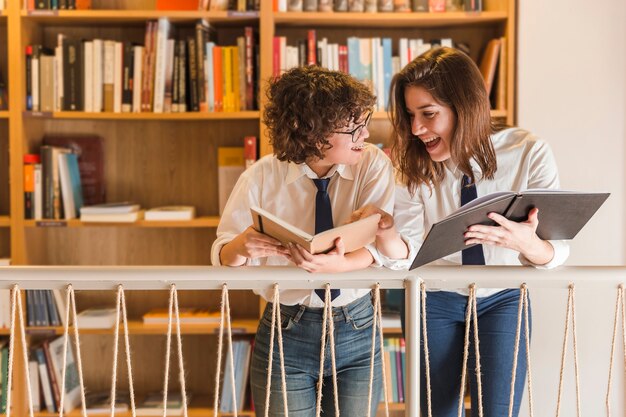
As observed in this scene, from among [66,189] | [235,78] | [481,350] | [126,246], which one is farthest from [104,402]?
[481,350]

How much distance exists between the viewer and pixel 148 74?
2.75 m

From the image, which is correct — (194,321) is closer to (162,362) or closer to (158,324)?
(158,324)

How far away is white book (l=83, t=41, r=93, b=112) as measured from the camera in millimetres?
2756

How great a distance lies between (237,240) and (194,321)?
1.31 metres

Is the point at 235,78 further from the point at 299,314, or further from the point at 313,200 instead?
the point at 299,314

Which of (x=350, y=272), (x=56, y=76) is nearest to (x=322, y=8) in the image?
(x=56, y=76)

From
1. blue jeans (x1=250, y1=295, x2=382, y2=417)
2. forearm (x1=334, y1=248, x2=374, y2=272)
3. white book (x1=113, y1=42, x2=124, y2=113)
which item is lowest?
blue jeans (x1=250, y1=295, x2=382, y2=417)

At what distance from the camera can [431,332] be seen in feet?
5.93

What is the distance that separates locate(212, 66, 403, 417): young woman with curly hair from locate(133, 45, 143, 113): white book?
3.72ft

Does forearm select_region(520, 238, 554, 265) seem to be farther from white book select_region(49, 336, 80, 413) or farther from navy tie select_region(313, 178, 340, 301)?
white book select_region(49, 336, 80, 413)

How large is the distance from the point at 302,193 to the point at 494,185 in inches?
19.0

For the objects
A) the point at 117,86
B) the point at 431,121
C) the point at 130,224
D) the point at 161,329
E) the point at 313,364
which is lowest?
the point at 161,329

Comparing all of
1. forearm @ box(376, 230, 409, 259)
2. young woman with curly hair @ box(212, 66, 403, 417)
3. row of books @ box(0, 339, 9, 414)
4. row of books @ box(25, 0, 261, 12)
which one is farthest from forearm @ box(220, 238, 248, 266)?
row of books @ box(0, 339, 9, 414)

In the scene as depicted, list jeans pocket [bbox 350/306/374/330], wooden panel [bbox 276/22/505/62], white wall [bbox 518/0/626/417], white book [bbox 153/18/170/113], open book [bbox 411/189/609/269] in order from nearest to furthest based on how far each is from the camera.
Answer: open book [bbox 411/189/609/269]
jeans pocket [bbox 350/306/374/330]
white wall [bbox 518/0/626/417]
white book [bbox 153/18/170/113]
wooden panel [bbox 276/22/505/62]
